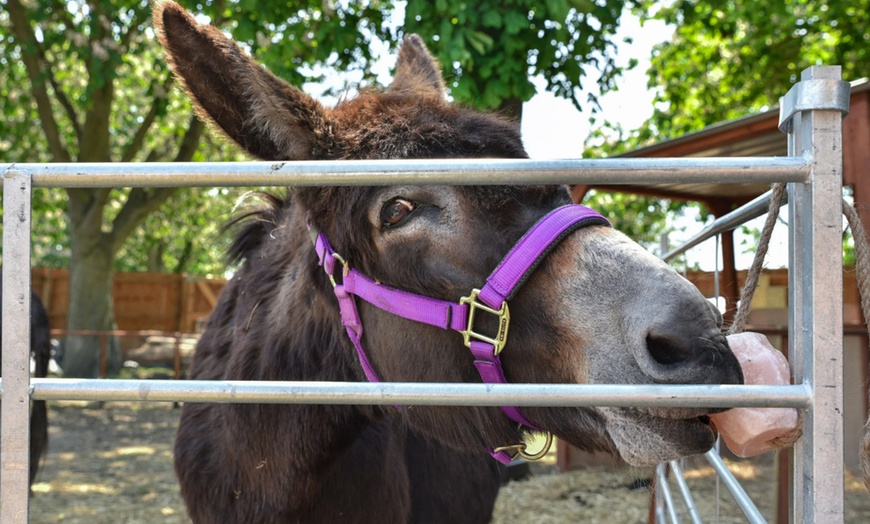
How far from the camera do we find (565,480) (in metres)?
6.75

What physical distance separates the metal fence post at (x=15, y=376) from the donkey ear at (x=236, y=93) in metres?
0.71

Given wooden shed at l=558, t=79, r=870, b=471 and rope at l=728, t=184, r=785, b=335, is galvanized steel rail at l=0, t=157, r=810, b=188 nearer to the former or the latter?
rope at l=728, t=184, r=785, b=335

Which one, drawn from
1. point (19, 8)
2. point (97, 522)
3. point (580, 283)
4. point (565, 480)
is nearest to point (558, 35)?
point (565, 480)

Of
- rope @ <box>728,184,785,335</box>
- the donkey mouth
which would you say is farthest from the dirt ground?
the donkey mouth

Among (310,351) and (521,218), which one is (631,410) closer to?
(521,218)

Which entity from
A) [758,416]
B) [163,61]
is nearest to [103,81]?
[163,61]

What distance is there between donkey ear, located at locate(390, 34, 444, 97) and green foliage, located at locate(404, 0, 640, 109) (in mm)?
1786

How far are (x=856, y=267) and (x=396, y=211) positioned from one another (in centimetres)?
106

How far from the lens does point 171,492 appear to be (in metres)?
6.42

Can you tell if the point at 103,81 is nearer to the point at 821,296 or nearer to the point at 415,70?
the point at 415,70

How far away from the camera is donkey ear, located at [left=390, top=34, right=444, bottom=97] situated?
9.77ft

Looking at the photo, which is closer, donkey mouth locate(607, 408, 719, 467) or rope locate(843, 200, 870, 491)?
rope locate(843, 200, 870, 491)

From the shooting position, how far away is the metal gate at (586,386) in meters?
1.26

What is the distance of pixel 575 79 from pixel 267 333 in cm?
489
